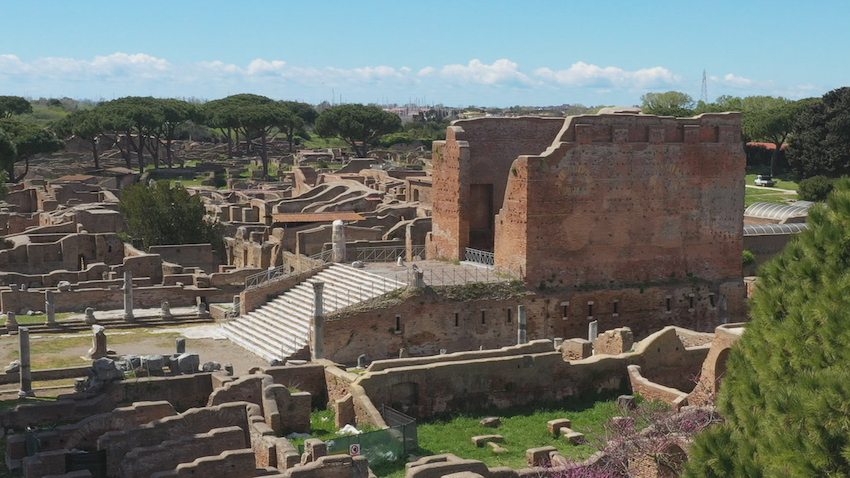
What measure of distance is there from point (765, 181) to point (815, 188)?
40.0ft

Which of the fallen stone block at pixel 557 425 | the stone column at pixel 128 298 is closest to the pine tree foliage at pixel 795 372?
the fallen stone block at pixel 557 425

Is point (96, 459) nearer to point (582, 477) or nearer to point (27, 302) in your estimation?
point (582, 477)

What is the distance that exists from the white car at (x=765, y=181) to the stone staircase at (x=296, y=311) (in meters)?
46.4

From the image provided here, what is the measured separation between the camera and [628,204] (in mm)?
32688

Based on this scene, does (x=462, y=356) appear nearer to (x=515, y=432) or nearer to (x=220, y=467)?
(x=515, y=432)

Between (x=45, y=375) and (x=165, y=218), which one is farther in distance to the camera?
(x=165, y=218)

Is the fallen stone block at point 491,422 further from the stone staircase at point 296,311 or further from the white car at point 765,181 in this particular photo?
the white car at point 765,181

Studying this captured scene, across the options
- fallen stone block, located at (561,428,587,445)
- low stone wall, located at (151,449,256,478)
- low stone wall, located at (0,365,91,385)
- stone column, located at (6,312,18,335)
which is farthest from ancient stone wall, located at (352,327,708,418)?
stone column, located at (6,312,18,335)

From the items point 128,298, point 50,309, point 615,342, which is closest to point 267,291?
point 128,298

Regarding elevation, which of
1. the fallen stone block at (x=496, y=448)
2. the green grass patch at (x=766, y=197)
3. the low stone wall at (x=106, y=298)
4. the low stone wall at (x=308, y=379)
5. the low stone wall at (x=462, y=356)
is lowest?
the fallen stone block at (x=496, y=448)

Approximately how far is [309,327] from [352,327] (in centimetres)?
158

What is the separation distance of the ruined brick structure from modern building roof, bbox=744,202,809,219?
17.1m

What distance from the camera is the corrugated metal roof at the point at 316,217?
4819 cm

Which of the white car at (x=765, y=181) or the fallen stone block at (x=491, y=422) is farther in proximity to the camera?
the white car at (x=765, y=181)
